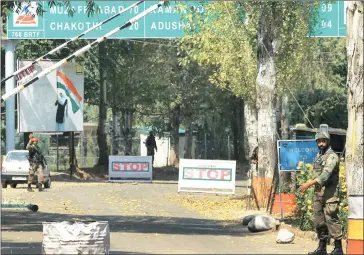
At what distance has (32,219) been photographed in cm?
2167

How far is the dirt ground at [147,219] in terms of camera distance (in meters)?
16.2

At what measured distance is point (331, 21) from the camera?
1369 inches

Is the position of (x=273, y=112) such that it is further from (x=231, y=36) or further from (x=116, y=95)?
(x=116, y=95)

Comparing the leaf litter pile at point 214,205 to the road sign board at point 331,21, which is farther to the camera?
the road sign board at point 331,21

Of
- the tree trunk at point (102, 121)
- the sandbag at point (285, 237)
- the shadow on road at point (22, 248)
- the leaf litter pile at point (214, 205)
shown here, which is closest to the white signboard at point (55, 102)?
the tree trunk at point (102, 121)

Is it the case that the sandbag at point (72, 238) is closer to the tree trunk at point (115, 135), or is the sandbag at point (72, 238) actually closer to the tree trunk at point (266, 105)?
the tree trunk at point (266, 105)

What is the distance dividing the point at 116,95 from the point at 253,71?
714 inches

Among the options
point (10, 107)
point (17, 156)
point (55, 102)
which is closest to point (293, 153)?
point (17, 156)

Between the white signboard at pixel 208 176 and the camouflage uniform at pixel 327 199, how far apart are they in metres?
16.3

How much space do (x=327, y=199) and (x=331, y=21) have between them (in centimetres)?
2059

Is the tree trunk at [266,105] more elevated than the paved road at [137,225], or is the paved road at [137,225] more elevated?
the tree trunk at [266,105]

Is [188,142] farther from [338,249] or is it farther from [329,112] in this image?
[338,249]

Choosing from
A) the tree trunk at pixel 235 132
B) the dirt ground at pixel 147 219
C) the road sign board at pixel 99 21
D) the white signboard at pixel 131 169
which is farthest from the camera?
the tree trunk at pixel 235 132

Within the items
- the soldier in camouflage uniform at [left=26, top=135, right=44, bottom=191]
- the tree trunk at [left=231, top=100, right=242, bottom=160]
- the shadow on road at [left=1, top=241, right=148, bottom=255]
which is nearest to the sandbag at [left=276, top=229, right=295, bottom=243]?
the shadow on road at [left=1, top=241, right=148, bottom=255]
